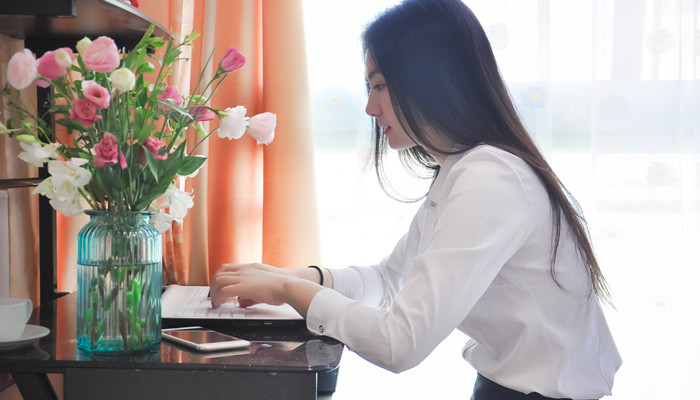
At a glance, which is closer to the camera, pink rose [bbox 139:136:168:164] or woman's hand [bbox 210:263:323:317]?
pink rose [bbox 139:136:168:164]

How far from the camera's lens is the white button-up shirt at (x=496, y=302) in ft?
2.68

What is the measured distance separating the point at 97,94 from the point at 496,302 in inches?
23.2

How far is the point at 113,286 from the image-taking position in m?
0.82

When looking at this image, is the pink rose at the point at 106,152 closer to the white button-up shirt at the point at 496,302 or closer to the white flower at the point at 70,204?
the white flower at the point at 70,204

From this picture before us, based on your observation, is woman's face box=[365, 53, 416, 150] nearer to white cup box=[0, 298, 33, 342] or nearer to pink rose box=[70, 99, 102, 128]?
pink rose box=[70, 99, 102, 128]

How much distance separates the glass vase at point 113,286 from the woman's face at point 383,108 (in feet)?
1.42

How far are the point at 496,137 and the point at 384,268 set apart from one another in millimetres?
415

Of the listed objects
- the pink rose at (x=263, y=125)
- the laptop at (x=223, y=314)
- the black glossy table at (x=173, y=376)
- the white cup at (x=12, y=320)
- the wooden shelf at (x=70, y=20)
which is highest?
the wooden shelf at (x=70, y=20)

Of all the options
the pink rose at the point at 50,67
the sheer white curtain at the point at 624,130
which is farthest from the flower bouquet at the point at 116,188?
the sheer white curtain at the point at 624,130

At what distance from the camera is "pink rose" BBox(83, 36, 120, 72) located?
74 centimetres

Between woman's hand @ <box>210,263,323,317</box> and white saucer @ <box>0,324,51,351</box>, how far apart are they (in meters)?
0.24

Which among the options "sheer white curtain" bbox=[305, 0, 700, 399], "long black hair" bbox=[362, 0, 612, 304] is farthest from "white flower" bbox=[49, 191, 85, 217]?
"sheer white curtain" bbox=[305, 0, 700, 399]

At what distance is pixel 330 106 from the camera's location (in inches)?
68.4

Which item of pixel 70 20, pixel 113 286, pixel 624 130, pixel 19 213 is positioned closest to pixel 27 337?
pixel 113 286
